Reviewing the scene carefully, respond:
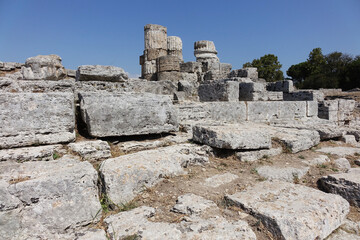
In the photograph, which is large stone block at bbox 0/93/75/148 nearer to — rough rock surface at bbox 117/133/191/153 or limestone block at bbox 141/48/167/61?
rough rock surface at bbox 117/133/191/153

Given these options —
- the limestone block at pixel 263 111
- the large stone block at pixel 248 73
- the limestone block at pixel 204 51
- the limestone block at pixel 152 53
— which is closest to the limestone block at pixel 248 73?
the large stone block at pixel 248 73

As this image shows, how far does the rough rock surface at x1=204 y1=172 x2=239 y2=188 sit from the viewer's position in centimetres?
236

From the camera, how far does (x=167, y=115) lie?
3.18 m

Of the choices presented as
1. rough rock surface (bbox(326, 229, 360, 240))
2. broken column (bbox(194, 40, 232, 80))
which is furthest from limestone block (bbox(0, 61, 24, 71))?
rough rock surface (bbox(326, 229, 360, 240))

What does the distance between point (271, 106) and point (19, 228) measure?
5.35 meters

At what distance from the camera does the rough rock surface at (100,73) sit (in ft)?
10.9

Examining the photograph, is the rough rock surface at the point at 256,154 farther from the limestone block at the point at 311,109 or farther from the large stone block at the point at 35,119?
the limestone block at the point at 311,109

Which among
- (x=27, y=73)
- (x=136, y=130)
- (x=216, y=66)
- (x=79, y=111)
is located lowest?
(x=136, y=130)

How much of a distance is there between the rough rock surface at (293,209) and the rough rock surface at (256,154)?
74 cm

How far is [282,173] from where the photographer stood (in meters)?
2.74

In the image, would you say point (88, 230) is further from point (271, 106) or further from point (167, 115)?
point (271, 106)

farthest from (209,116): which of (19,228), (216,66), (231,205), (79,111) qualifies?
(216,66)

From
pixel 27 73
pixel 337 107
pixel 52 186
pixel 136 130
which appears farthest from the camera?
pixel 337 107

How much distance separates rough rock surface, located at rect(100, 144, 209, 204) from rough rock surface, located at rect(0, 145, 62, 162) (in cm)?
56
